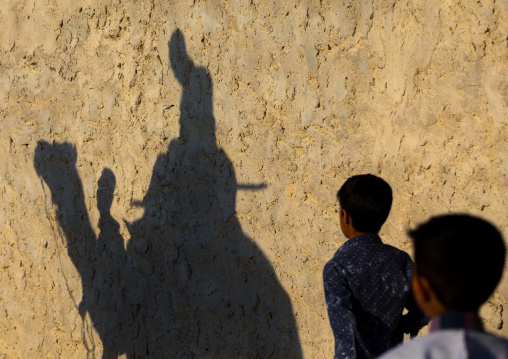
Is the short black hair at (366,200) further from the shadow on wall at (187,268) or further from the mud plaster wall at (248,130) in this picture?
the shadow on wall at (187,268)

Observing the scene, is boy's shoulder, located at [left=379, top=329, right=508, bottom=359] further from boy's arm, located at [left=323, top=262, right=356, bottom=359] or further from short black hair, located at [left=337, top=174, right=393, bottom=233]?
short black hair, located at [left=337, top=174, right=393, bottom=233]

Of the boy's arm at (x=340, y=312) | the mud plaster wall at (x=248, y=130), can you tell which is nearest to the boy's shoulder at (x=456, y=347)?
the boy's arm at (x=340, y=312)

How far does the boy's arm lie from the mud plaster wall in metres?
1.06

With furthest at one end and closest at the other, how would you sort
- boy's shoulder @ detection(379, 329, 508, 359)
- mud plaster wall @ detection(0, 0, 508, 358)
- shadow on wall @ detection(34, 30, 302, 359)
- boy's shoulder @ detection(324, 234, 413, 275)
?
1. shadow on wall @ detection(34, 30, 302, 359)
2. mud plaster wall @ detection(0, 0, 508, 358)
3. boy's shoulder @ detection(324, 234, 413, 275)
4. boy's shoulder @ detection(379, 329, 508, 359)

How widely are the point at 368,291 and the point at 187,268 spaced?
1.89 m

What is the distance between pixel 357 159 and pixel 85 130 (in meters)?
1.86

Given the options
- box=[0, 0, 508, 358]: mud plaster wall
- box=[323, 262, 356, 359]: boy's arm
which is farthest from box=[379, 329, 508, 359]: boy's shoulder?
box=[0, 0, 508, 358]: mud plaster wall

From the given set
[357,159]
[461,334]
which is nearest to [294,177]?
[357,159]

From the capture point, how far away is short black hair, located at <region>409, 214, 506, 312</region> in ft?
3.49

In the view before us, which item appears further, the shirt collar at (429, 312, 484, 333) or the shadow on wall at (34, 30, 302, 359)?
the shadow on wall at (34, 30, 302, 359)

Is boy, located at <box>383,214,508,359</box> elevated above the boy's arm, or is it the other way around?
boy, located at <box>383,214,508,359</box>

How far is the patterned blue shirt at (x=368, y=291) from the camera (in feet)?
5.72

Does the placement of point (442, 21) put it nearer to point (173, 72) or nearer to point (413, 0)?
point (413, 0)

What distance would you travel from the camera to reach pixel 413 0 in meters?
2.77
